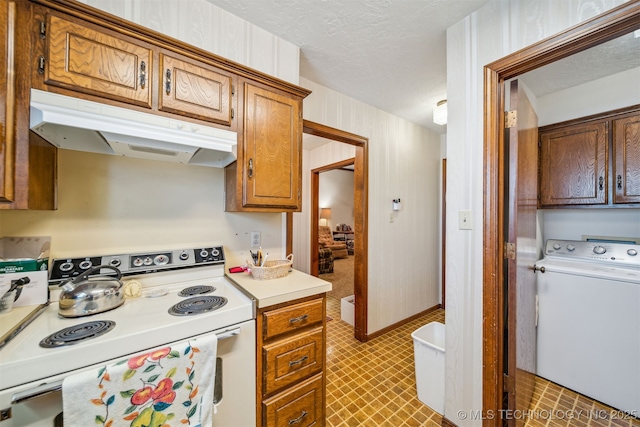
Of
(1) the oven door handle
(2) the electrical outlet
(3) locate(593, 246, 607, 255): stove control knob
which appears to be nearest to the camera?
(1) the oven door handle

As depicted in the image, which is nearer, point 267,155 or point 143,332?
point 143,332

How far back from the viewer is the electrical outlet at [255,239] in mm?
1691

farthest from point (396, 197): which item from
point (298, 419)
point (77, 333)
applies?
point (77, 333)

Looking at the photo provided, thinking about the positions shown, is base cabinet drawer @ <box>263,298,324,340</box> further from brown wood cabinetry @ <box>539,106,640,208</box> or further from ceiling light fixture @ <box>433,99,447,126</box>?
brown wood cabinetry @ <box>539,106,640,208</box>

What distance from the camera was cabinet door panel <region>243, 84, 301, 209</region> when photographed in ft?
4.62

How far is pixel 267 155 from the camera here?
57.8 inches

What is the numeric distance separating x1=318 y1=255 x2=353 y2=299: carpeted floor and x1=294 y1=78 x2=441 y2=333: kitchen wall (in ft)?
3.95

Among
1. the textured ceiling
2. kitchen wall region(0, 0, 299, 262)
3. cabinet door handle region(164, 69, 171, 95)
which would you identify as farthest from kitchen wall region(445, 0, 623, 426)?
cabinet door handle region(164, 69, 171, 95)

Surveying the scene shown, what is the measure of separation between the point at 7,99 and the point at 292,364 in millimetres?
1629

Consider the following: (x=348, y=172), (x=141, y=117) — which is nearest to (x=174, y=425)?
(x=141, y=117)

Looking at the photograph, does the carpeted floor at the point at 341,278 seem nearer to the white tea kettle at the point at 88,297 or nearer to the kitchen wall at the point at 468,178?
the kitchen wall at the point at 468,178

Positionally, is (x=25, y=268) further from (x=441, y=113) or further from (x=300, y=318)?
(x=441, y=113)

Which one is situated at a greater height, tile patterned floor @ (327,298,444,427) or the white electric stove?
the white electric stove

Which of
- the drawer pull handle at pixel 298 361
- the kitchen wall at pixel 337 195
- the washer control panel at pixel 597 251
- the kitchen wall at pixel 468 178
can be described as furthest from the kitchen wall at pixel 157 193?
the kitchen wall at pixel 337 195
